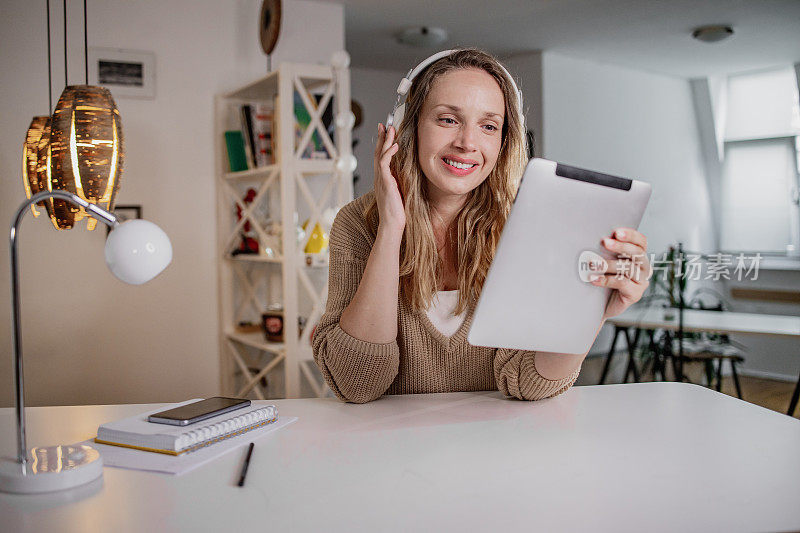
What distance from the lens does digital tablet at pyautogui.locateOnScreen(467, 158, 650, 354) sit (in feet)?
3.37

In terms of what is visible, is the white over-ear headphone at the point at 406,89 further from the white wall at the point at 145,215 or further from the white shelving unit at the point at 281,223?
the white wall at the point at 145,215

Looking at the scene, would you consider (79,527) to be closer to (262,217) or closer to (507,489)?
Result: (507,489)

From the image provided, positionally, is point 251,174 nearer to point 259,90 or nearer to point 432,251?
point 259,90

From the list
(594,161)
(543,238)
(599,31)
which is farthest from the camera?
(594,161)

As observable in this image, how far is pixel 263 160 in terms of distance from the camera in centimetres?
325

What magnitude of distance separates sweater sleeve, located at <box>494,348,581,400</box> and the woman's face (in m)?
0.37

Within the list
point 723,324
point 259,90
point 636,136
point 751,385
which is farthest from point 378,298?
point 636,136

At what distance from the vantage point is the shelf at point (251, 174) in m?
3.12

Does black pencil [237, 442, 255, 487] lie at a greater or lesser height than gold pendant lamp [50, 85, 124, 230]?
lesser

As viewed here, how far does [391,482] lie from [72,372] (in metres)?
2.91

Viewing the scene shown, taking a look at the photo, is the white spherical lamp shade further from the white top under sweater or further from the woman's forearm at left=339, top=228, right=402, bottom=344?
the white top under sweater

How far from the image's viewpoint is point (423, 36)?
4789mm

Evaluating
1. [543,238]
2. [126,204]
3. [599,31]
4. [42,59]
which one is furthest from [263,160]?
[599,31]

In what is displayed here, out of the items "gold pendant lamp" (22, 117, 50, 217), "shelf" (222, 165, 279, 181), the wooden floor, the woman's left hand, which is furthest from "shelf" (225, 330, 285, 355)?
the wooden floor
